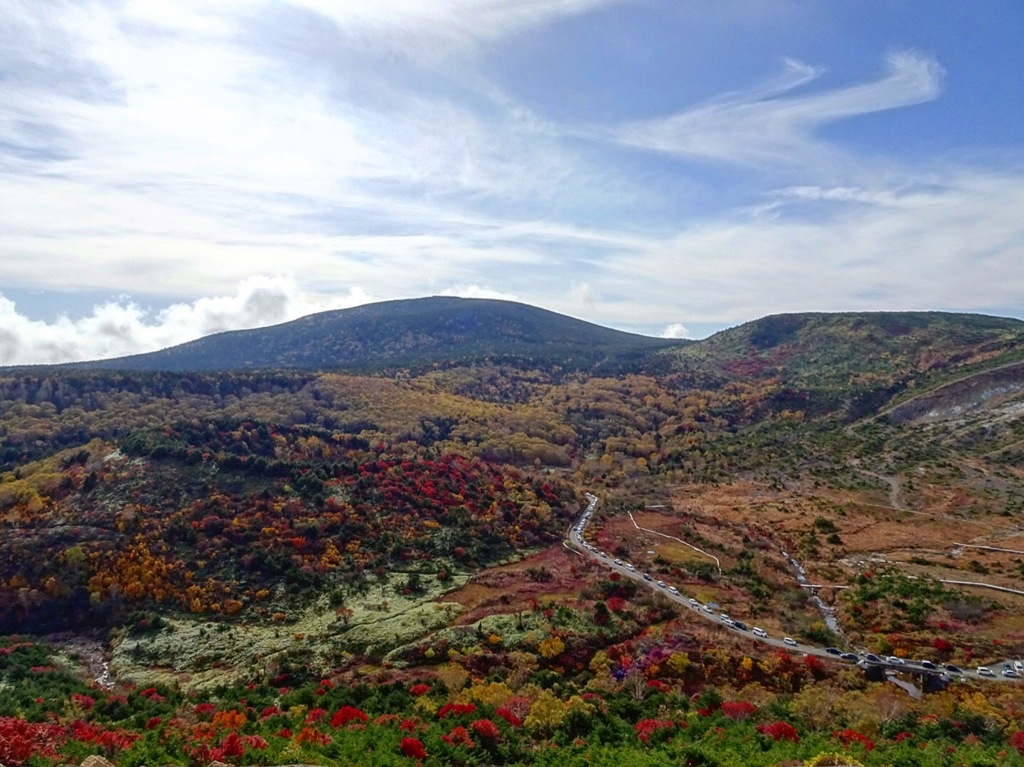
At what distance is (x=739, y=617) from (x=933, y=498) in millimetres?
55291

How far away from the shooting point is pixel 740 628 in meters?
42.5

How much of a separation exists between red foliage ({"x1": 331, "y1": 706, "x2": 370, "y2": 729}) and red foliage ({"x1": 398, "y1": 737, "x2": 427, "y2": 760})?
201 inches

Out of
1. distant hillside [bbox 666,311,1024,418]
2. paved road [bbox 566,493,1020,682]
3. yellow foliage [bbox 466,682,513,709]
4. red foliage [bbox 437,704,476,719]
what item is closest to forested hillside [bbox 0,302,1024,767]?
yellow foliage [bbox 466,682,513,709]

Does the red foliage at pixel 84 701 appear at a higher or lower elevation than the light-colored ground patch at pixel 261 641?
higher

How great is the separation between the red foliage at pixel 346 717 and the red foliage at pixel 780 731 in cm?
1676

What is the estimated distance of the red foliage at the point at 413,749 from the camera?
21938 millimetres

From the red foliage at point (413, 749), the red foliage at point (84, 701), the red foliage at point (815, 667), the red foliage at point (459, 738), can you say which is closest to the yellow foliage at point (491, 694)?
the red foliage at point (459, 738)

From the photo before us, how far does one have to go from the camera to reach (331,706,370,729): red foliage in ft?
86.9

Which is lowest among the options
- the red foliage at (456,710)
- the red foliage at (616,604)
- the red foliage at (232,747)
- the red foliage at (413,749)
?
the red foliage at (616,604)

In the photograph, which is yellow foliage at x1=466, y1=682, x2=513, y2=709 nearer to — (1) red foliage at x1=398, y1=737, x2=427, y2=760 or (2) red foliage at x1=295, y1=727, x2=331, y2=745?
(1) red foliage at x1=398, y1=737, x2=427, y2=760

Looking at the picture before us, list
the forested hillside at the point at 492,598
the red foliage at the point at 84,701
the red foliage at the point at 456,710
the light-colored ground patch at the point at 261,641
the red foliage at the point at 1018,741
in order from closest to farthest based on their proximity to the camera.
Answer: the red foliage at the point at 1018,741 → the forested hillside at the point at 492,598 → the red foliage at the point at 456,710 → the red foliage at the point at 84,701 → the light-colored ground patch at the point at 261,641

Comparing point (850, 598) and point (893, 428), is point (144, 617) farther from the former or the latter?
point (893, 428)

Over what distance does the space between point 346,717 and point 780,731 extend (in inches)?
716

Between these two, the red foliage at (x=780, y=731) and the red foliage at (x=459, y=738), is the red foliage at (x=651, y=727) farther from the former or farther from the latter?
the red foliage at (x=459, y=738)
